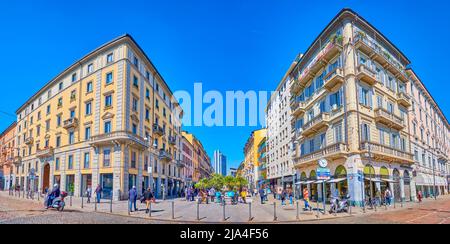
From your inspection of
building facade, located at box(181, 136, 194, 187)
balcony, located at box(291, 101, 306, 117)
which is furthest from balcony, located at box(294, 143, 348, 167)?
building facade, located at box(181, 136, 194, 187)

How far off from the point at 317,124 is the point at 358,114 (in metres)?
4.37

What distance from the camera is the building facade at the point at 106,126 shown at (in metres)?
30.0

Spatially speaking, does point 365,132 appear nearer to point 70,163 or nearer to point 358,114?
point 358,114

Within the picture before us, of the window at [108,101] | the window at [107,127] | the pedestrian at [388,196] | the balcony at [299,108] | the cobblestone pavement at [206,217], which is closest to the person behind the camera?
the cobblestone pavement at [206,217]

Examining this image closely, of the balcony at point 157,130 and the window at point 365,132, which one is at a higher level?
the balcony at point 157,130

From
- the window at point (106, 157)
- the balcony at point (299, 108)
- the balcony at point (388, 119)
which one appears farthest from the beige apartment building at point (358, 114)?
the window at point (106, 157)

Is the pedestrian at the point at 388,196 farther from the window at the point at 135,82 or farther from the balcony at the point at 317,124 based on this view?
the window at the point at 135,82

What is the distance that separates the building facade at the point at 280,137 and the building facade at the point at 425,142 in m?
14.3

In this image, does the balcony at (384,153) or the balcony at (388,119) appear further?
the balcony at (388,119)

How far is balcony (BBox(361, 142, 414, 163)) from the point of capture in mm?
22844

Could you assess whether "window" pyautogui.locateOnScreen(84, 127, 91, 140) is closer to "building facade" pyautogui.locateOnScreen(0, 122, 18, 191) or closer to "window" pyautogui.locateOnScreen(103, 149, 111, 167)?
"window" pyautogui.locateOnScreen(103, 149, 111, 167)

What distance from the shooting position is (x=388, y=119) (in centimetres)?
2541

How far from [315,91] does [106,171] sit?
A: 2316 centimetres
